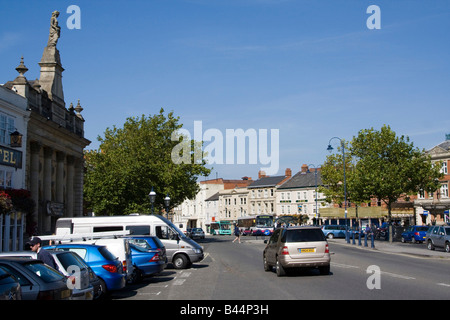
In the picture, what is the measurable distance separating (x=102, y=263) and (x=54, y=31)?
32598mm

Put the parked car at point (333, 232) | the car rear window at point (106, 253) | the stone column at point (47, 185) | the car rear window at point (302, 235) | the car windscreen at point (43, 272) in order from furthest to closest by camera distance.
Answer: the parked car at point (333, 232)
the stone column at point (47, 185)
the car rear window at point (302, 235)
the car rear window at point (106, 253)
the car windscreen at point (43, 272)

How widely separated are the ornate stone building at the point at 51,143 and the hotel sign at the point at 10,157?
274 cm

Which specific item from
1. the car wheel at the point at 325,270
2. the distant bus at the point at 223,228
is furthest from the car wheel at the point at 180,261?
the distant bus at the point at 223,228

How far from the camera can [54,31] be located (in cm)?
4331

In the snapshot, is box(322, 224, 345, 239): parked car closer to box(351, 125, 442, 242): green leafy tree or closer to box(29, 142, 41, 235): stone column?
box(351, 125, 442, 242): green leafy tree

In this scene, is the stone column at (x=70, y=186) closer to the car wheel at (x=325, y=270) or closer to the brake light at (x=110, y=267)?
the car wheel at (x=325, y=270)

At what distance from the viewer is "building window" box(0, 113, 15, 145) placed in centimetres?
3077

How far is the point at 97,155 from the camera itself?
6488 cm

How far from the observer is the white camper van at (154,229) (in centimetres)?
2620

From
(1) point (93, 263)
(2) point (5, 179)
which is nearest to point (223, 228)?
(2) point (5, 179)

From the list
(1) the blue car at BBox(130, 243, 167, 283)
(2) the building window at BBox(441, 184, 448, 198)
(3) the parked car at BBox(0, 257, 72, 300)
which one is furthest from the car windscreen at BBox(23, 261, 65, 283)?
(2) the building window at BBox(441, 184, 448, 198)
